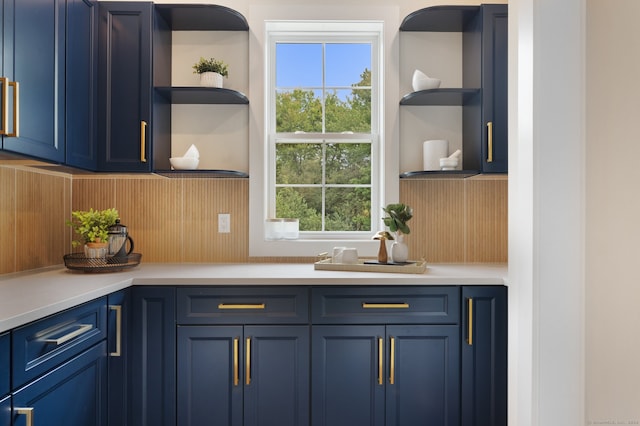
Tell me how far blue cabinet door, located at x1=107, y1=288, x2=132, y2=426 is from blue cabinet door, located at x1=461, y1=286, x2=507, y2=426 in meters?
1.53

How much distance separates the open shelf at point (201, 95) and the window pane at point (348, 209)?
0.80 m

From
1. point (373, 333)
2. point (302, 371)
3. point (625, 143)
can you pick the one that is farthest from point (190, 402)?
point (625, 143)

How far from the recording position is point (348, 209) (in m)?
2.75

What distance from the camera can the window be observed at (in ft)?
8.96

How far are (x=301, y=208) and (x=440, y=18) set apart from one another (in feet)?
4.52

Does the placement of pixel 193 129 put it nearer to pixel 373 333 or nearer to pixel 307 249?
pixel 307 249

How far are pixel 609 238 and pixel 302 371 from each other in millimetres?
1475

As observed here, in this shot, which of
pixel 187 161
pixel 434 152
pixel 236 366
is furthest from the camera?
pixel 434 152

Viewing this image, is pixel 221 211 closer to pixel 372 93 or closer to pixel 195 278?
pixel 195 278

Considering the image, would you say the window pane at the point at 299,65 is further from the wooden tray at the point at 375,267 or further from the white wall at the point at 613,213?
the white wall at the point at 613,213

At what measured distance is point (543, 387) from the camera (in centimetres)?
84

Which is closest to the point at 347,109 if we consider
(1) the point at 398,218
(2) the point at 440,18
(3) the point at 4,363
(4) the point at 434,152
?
(4) the point at 434,152

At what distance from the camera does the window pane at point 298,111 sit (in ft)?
9.05

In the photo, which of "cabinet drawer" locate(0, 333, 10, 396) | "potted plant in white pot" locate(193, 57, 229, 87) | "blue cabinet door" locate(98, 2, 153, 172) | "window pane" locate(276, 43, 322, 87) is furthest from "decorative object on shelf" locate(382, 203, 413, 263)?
"cabinet drawer" locate(0, 333, 10, 396)
